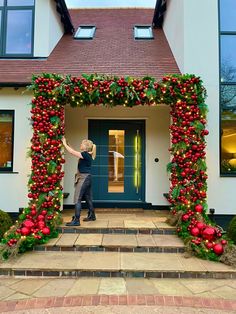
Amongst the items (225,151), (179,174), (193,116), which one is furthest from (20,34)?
(225,151)

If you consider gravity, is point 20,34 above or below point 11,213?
above

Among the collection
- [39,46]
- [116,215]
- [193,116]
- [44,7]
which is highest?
[44,7]

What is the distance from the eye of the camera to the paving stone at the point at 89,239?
4.42 m

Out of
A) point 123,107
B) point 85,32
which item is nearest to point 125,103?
point 123,107

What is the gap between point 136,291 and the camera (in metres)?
3.34

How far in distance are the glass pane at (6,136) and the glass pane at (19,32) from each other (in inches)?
73.4

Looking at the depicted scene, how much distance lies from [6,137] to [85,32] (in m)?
4.73

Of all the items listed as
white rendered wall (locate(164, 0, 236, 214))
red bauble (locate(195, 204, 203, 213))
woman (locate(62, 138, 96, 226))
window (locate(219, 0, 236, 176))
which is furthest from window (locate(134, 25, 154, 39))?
red bauble (locate(195, 204, 203, 213))

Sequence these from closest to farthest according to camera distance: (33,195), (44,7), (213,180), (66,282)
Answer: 1. (66,282)
2. (33,195)
3. (213,180)
4. (44,7)

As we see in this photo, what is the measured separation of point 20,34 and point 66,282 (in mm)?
6038

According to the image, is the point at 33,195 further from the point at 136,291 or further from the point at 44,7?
the point at 44,7

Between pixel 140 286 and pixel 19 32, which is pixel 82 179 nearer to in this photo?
pixel 140 286

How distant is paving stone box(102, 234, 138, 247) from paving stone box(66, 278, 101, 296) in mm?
821

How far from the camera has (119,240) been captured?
15.1 ft
